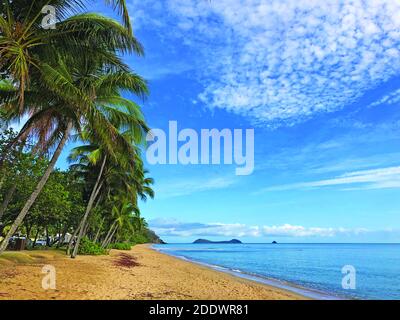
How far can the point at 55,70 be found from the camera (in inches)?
423

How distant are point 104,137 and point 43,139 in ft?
7.74

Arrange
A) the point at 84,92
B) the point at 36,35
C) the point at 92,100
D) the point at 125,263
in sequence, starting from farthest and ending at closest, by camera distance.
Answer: the point at 125,263, the point at 92,100, the point at 84,92, the point at 36,35

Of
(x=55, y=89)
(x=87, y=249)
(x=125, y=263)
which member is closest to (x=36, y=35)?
(x=55, y=89)

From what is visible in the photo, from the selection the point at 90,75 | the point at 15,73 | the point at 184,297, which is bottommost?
the point at 184,297

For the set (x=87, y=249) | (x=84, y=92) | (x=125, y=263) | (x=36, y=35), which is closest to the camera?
(x=36, y=35)

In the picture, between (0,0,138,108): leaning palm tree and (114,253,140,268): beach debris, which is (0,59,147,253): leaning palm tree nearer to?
(0,0,138,108): leaning palm tree

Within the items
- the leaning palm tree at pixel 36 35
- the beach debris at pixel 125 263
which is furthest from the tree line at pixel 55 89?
the beach debris at pixel 125 263

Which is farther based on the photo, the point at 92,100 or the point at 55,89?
the point at 92,100

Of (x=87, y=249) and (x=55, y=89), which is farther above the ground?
(x=55, y=89)

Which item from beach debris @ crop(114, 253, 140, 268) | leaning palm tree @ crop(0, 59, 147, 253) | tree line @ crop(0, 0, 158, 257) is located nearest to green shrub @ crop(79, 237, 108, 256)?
beach debris @ crop(114, 253, 140, 268)

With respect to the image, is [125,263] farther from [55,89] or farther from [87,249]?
[55,89]

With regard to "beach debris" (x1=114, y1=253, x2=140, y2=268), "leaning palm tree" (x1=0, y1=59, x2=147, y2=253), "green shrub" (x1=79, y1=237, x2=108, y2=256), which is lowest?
"beach debris" (x1=114, y1=253, x2=140, y2=268)
